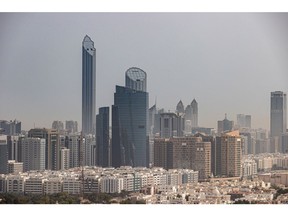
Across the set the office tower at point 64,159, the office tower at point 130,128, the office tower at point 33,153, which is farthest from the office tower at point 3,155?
the office tower at point 130,128

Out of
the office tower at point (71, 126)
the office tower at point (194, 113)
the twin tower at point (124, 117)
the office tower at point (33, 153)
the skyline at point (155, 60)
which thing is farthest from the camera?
the office tower at point (33, 153)

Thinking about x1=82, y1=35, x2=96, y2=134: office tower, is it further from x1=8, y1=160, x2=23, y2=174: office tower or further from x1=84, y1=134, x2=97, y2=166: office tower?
x1=8, y1=160, x2=23, y2=174: office tower

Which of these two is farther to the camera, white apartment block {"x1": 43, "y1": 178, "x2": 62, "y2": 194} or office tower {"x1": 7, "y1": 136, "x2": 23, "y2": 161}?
office tower {"x1": 7, "y1": 136, "x2": 23, "y2": 161}

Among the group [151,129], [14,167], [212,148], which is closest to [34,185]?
[14,167]

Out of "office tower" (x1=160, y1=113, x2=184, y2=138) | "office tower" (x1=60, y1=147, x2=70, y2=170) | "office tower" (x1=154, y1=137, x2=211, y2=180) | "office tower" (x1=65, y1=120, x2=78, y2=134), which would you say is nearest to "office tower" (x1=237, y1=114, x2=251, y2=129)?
"office tower" (x1=154, y1=137, x2=211, y2=180)

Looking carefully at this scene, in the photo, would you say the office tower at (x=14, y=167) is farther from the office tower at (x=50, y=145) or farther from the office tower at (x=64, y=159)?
the office tower at (x=64, y=159)

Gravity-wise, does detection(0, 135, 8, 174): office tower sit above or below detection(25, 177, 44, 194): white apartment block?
above

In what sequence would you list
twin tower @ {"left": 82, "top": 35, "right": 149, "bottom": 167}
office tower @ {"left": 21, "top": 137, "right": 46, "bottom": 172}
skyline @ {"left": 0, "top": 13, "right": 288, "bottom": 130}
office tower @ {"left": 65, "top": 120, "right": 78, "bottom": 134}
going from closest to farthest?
skyline @ {"left": 0, "top": 13, "right": 288, "bottom": 130}, twin tower @ {"left": 82, "top": 35, "right": 149, "bottom": 167}, office tower @ {"left": 65, "top": 120, "right": 78, "bottom": 134}, office tower @ {"left": 21, "top": 137, "right": 46, "bottom": 172}
